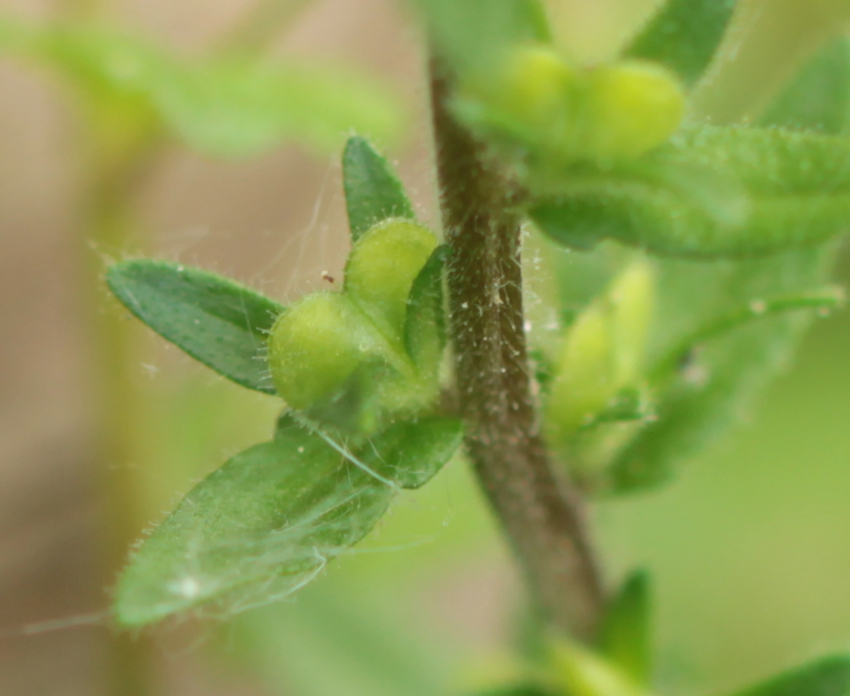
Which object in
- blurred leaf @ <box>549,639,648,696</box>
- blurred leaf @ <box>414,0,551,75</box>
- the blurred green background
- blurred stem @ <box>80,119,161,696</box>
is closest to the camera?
blurred leaf @ <box>414,0,551,75</box>

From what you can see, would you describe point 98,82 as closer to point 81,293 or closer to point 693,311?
point 81,293

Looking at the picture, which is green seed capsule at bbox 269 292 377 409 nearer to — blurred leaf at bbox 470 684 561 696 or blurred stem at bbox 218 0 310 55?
blurred leaf at bbox 470 684 561 696

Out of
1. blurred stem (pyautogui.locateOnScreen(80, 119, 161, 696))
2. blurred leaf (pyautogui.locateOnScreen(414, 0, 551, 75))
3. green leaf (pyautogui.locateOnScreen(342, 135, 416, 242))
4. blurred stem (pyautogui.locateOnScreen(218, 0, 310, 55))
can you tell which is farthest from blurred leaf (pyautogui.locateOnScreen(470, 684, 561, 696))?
blurred stem (pyautogui.locateOnScreen(218, 0, 310, 55))

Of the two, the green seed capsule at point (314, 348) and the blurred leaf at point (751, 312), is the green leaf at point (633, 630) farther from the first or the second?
the green seed capsule at point (314, 348)

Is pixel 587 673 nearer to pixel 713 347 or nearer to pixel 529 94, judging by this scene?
pixel 713 347

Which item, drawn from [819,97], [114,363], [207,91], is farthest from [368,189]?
[114,363]

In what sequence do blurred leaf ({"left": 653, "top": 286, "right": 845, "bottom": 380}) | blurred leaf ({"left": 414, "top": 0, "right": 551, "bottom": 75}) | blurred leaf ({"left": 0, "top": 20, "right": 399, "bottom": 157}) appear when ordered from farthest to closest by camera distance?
blurred leaf ({"left": 0, "top": 20, "right": 399, "bottom": 157})
blurred leaf ({"left": 653, "top": 286, "right": 845, "bottom": 380})
blurred leaf ({"left": 414, "top": 0, "right": 551, "bottom": 75})
